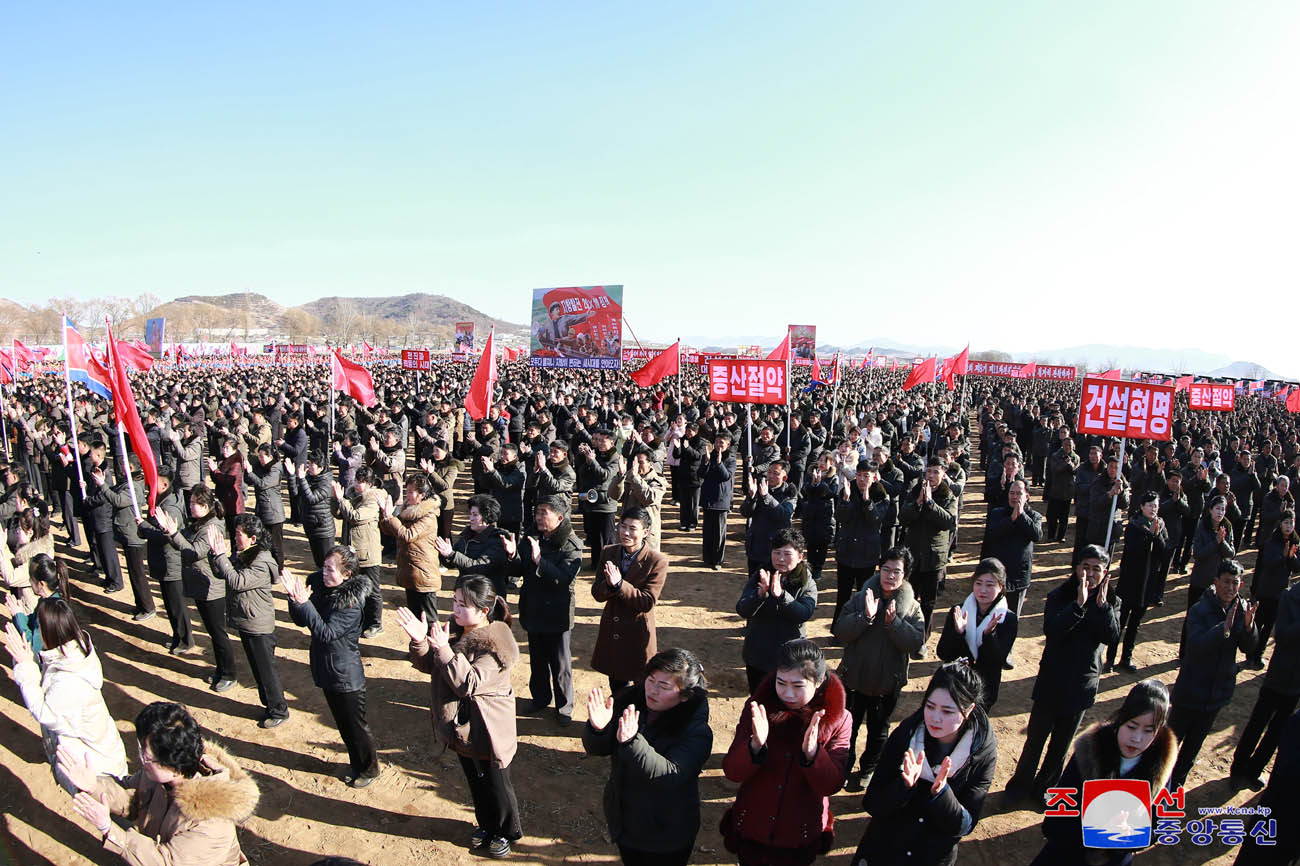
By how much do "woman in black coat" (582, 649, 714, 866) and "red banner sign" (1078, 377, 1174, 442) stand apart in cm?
692

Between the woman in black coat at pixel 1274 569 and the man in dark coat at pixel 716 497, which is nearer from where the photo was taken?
the woman in black coat at pixel 1274 569

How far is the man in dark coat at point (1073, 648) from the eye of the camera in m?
4.30

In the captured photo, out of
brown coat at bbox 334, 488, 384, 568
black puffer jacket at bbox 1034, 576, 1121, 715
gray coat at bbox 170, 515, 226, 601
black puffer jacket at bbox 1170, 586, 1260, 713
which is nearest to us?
black puffer jacket at bbox 1034, 576, 1121, 715

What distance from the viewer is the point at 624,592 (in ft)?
15.3

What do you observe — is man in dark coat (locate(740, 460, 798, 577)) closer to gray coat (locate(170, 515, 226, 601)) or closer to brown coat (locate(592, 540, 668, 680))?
brown coat (locate(592, 540, 668, 680))

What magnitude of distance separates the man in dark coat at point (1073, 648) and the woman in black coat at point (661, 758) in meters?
2.76

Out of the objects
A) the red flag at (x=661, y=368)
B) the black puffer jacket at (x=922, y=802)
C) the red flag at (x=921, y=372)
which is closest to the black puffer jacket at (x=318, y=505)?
the black puffer jacket at (x=922, y=802)

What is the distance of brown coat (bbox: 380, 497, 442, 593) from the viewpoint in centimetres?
627

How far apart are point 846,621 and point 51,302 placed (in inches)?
4162

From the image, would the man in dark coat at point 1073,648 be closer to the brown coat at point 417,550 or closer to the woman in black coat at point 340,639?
the woman in black coat at point 340,639

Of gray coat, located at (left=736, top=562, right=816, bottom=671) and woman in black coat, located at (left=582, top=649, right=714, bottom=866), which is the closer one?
woman in black coat, located at (left=582, top=649, right=714, bottom=866)

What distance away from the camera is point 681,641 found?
23.8 feet

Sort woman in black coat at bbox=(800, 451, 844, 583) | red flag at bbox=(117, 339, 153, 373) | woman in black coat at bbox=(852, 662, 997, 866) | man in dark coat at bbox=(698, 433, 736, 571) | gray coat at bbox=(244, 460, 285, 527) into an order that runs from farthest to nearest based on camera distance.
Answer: red flag at bbox=(117, 339, 153, 373), man in dark coat at bbox=(698, 433, 736, 571), gray coat at bbox=(244, 460, 285, 527), woman in black coat at bbox=(800, 451, 844, 583), woman in black coat at bbox=(852, 662, 997, 866)

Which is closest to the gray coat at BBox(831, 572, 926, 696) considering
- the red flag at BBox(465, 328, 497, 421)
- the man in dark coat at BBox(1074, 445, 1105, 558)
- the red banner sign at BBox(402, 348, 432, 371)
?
the man in dark coat at BBox(1074, 445, 1105, 558)
